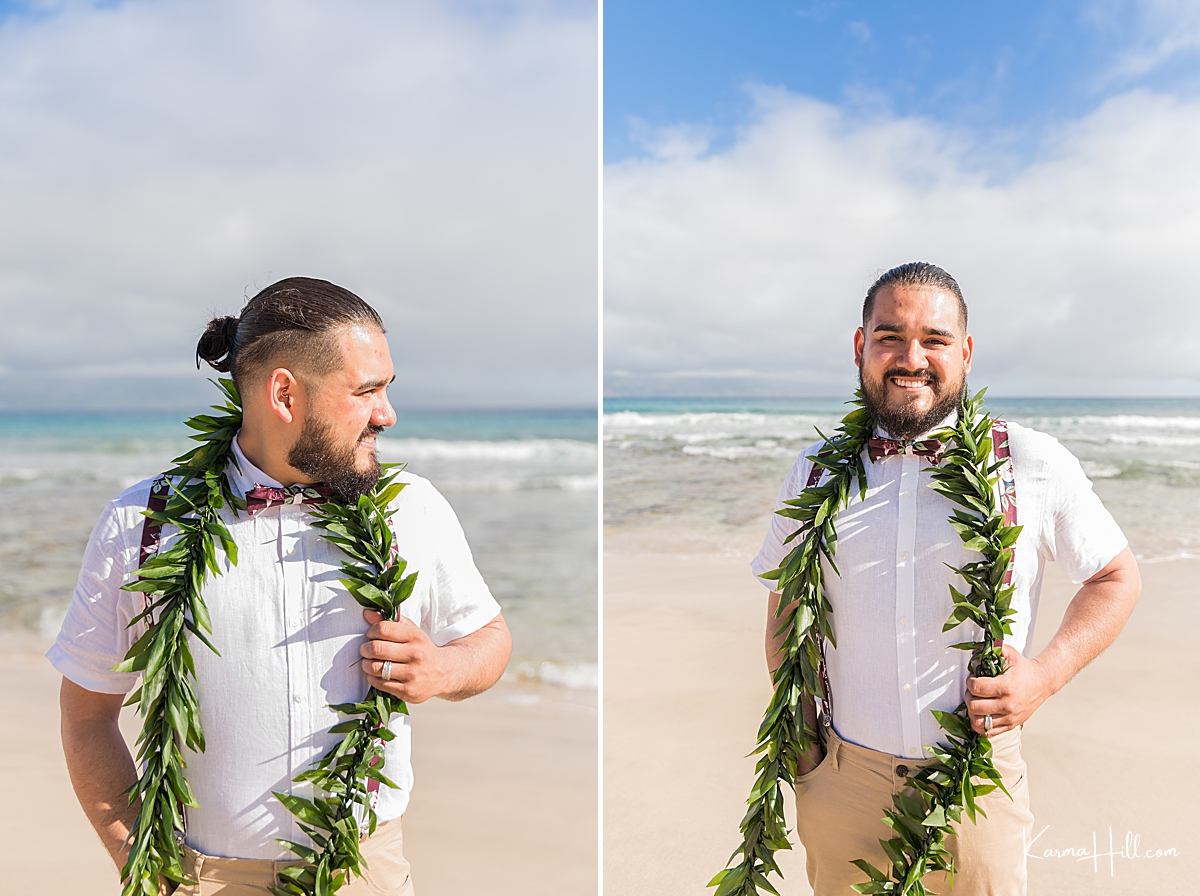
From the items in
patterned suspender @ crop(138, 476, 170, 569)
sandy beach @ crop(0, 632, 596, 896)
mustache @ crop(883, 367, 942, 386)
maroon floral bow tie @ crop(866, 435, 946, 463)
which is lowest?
sandy beach @ crop(0, 632, 596, 896)

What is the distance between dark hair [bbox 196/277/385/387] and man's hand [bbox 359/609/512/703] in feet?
2.03

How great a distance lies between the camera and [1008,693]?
2.13m

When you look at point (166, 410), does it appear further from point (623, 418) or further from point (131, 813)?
point (131, 813)

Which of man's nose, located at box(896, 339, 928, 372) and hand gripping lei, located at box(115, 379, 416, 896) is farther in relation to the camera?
man's nose, located at box(896, 339, 928, 372)

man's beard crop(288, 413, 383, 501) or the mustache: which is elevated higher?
the mustache

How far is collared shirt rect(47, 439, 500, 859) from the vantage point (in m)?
1.96

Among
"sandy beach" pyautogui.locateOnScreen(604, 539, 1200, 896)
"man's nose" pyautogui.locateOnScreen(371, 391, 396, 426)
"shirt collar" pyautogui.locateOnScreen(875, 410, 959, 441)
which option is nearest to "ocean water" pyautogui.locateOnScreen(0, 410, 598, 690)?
"sandy beach" pyautogui.locateOnScreen(604, 539, 1200, 896)

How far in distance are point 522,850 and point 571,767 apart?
3.05 feet

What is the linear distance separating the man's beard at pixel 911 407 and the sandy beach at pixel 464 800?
11.7 ft

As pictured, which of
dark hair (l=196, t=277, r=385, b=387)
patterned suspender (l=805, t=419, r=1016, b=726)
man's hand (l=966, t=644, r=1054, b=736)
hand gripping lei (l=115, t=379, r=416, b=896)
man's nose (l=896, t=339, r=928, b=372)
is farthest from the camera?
man's nose (l=896, t=339, r=928, b=372)

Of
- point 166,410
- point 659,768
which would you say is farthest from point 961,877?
point 166,410

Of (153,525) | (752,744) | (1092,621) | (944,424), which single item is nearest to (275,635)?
(153,525)

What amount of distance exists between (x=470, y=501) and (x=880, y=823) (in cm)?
1254

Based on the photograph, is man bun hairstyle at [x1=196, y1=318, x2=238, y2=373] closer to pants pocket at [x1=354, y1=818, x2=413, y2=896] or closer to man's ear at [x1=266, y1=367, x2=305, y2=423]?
man's ear at [x1=266, y1=367, x2=305, y2=423]
